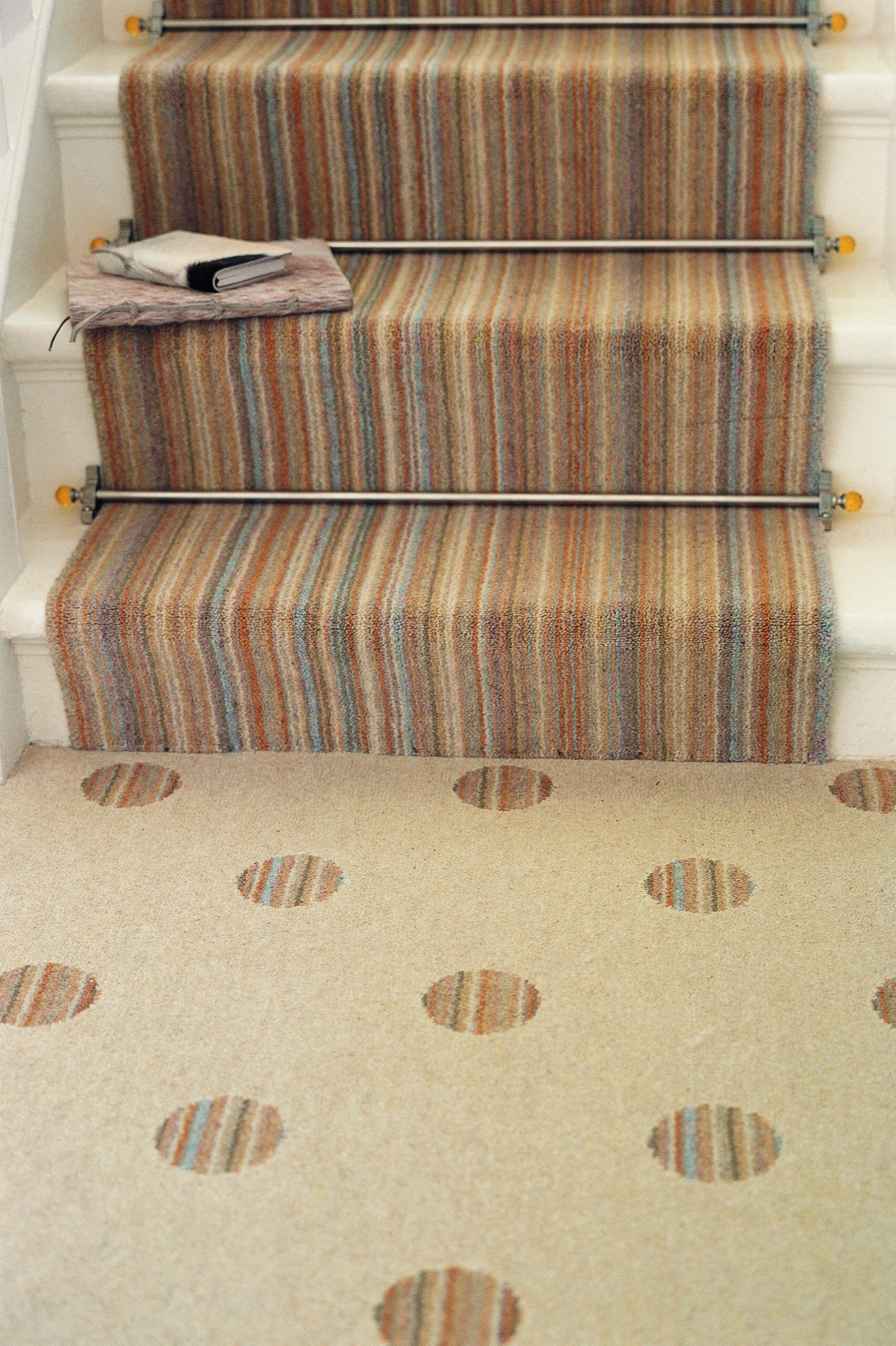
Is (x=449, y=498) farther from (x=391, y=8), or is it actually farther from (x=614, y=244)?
(x=391, y=8)

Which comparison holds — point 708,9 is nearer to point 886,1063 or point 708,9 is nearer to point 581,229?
A: point 581,229

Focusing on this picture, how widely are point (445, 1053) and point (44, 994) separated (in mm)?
372

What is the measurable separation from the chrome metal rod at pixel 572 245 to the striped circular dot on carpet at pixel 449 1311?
1.25 m

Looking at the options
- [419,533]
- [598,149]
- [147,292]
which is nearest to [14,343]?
[147,292]

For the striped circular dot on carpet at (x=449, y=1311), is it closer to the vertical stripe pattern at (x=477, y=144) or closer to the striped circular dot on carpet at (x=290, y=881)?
the striped circular dot on carpet at (x=290, y=881)

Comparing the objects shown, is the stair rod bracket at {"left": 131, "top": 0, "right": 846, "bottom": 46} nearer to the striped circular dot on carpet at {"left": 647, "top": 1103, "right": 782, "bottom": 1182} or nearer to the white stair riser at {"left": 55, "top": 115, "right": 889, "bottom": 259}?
the white stair riser at {"left": 55, "top": 115, "right": 889, "bottom": 259}

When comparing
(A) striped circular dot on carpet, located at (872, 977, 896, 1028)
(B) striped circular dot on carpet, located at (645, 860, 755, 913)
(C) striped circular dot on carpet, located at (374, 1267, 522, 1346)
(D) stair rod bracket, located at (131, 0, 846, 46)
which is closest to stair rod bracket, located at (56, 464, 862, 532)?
(B) striped circular dot on carpet, located at (645, 860, 755, 913)

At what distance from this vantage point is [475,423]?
65.8 inches

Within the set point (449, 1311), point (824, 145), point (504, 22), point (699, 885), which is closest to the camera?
point (449, 1311)

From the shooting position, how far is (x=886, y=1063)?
1.20m

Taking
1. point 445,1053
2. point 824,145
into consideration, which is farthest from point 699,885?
point 824,145

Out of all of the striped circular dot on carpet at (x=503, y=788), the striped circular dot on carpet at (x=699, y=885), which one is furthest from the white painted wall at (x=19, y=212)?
the striped circular dot on carpet at (x=699, y=885)

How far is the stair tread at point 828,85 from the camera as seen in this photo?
1737 mm

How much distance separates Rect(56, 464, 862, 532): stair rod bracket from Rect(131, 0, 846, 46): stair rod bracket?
685mm
